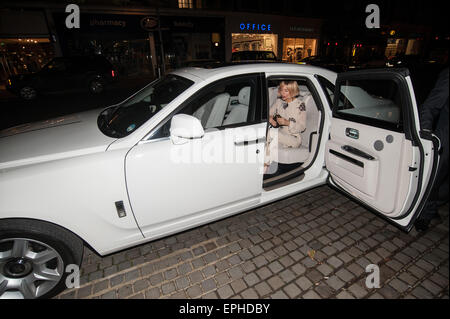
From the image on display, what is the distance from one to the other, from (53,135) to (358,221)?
11.6 feet

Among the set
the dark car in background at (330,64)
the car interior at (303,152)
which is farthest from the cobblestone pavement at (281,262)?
the dark car in background at (330,64)

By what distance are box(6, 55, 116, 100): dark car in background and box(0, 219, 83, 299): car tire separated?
11986 millimetres

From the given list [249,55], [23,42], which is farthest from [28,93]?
[249,55]

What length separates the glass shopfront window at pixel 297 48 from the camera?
2352 centimetres

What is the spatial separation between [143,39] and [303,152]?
1881cm

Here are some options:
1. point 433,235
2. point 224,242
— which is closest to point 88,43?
point 224,242

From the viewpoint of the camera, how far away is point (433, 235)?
2.62m

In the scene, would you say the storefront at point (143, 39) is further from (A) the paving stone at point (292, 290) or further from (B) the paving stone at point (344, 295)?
(B) the paving stone at point (344, 295)

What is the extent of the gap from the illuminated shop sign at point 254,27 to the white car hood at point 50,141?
842 inches

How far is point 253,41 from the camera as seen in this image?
22.0m

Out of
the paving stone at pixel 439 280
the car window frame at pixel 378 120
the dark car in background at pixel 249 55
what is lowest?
the paving stone at pixel 439 280

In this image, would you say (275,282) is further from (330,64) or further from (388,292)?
(330,64)
